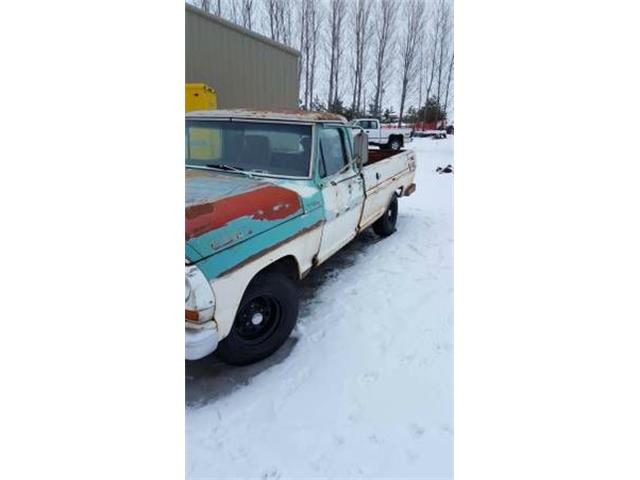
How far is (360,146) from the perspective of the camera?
88.3 inches

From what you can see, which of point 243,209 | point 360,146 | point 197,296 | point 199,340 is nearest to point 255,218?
point 243,209

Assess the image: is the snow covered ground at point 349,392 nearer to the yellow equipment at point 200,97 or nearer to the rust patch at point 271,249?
the rust patch at point 271,249

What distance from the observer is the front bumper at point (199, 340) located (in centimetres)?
115

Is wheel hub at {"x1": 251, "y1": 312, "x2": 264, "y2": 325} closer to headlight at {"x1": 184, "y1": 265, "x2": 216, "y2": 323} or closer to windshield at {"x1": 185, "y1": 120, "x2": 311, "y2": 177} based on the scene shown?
headlight at {"x1": 184, "y1": 265, "x2": 216, "y2": 323}

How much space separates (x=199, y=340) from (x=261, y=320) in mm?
372

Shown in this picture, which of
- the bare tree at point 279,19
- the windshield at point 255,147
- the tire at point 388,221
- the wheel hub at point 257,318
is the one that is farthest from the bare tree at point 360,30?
the tire at point 388,221

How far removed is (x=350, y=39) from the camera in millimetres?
1270

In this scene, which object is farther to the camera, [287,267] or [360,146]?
[360,146]

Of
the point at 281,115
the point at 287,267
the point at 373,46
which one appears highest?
the point at 373,46

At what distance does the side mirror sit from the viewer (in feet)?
6.89

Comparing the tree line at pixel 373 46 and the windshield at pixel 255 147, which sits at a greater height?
the tree line at pixel 373 46

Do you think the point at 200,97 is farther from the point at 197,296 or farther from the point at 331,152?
the point at 331,152

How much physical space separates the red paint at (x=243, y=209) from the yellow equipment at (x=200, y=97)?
0.32 metres
